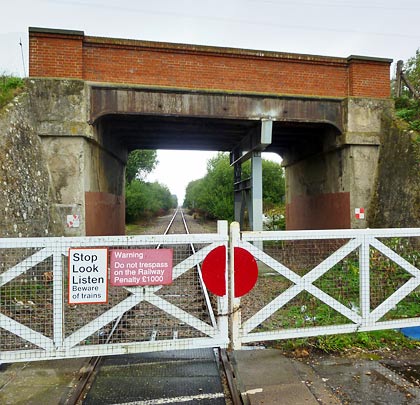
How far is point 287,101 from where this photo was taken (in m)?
10.4

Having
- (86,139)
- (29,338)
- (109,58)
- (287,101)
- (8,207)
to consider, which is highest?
(109,58)

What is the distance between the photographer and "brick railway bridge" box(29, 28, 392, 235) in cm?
891

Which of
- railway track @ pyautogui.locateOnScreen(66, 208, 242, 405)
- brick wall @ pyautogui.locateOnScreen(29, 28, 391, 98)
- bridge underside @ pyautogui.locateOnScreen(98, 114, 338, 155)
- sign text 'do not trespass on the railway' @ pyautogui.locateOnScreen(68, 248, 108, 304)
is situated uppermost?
brick wall @ pyautogui.locateOnScreen(29, 28, 391, 98)

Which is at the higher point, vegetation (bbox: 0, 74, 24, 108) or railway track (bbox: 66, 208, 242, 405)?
vegetation (bbox: 0, 74, 24, 108)

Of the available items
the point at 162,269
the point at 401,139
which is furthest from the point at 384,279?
the point at 401,139

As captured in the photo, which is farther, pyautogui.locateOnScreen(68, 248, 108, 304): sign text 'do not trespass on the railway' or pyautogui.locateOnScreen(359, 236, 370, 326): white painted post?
pyautogui.locateOnScreen(359, 236, 370, 326): white painted post

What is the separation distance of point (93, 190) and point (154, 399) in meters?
7.51

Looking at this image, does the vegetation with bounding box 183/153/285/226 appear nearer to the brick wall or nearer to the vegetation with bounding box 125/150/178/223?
the vegetation with bounding box 125/150/178/223

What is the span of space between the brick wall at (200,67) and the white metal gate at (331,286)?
19.5 ft

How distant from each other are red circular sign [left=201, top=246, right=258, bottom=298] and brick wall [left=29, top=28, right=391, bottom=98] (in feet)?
24.2

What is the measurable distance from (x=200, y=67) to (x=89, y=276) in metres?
8.08

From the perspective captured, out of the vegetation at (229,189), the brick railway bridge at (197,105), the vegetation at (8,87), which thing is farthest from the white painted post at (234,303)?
the vegetation at (229,189)

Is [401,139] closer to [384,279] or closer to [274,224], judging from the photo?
[384,279]

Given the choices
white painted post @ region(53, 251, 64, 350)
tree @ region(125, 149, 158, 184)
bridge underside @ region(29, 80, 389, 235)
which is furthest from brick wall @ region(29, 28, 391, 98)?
tree @ region(125, 149, 158, 184)
